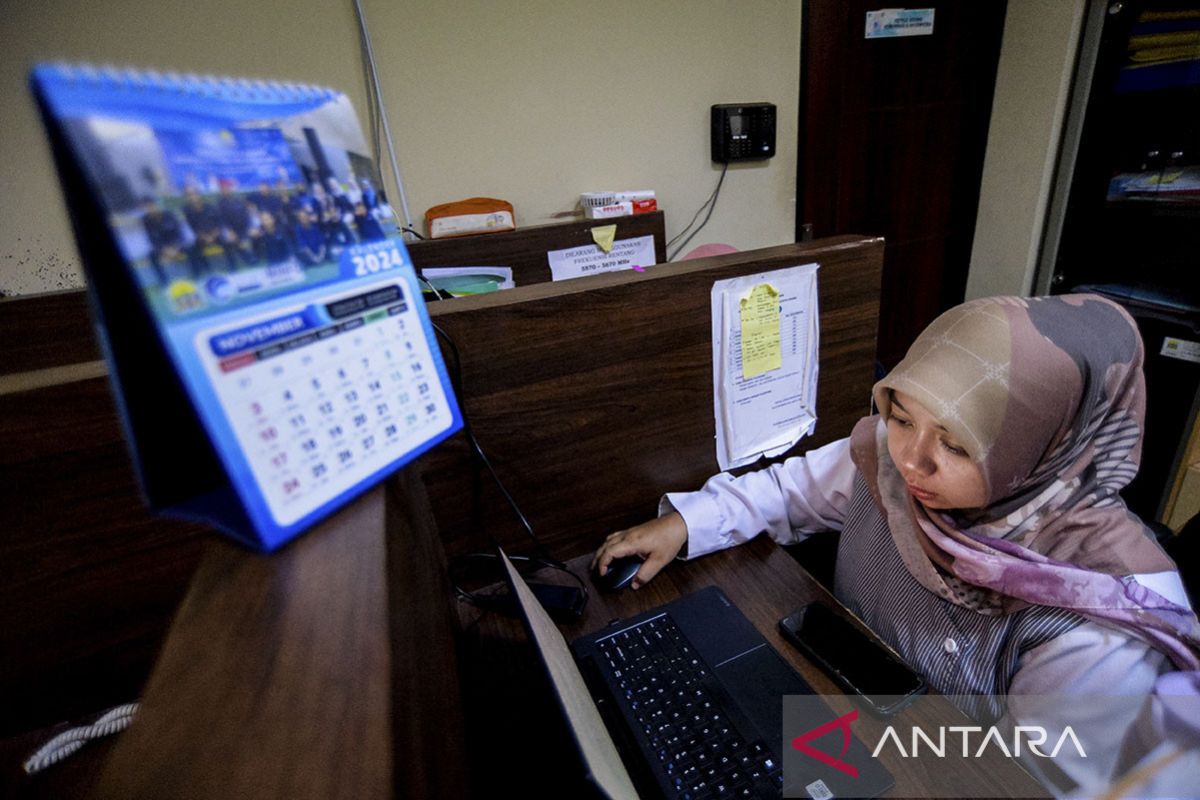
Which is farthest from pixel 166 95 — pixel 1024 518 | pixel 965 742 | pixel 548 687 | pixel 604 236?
pixel 604 236

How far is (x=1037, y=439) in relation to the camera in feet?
2.30

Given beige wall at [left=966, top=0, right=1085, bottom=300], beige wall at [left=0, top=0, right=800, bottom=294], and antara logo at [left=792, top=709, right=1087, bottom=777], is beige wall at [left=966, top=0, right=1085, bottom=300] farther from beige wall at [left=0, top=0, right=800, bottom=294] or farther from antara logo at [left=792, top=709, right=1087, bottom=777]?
antara logo at [left=792, top=709, right=1087, bottom=777]

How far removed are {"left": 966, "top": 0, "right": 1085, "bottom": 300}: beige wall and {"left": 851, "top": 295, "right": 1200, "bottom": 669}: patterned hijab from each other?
6.49 feet

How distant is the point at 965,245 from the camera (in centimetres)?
253

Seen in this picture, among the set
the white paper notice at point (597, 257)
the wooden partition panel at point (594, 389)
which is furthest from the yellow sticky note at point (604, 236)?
the wooden partition panel at point (594, 389)

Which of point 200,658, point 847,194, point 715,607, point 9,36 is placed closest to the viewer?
point 200,658

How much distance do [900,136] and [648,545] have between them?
2247mm

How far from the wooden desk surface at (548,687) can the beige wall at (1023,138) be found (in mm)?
2283

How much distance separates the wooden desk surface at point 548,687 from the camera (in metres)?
0.54

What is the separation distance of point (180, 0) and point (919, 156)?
260cm

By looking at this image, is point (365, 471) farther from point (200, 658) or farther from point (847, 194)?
point (847, 194)

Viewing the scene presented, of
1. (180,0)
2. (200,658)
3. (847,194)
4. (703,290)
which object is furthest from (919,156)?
(200,658)

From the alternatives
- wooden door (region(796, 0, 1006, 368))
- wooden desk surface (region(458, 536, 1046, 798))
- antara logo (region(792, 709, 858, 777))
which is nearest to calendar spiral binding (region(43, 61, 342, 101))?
wooden desk surface (region(458, 536, 1046, 798))

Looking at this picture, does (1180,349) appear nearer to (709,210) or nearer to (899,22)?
(899,22)
